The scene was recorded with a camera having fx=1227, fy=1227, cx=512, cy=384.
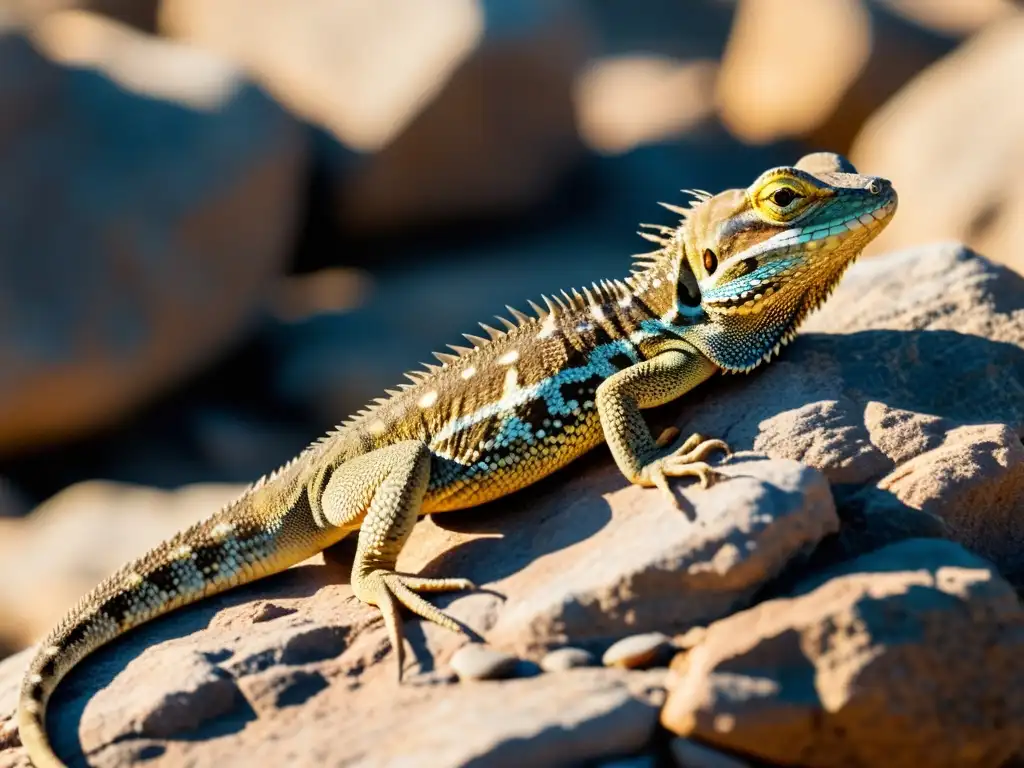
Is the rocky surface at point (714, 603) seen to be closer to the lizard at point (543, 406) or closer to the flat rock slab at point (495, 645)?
the flat rock slab at point (495, 645)

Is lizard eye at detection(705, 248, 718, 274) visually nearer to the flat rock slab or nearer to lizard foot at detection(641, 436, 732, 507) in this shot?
lizard foot at detection(641, 436, 732, 507)

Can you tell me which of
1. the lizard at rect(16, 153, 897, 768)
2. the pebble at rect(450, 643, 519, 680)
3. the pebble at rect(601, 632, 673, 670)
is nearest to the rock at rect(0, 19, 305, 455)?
the lizard at rect(16, 153, 897, 768)

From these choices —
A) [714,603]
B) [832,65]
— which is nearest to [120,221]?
[714,603]

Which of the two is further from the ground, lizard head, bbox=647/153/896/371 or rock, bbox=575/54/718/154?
lizard head, bbox=647/153/896/371

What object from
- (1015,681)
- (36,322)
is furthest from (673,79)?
(1015,681)

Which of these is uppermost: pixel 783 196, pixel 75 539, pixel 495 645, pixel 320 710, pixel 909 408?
pixel 783 196

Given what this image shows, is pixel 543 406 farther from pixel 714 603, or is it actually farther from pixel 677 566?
pixel 714 603
